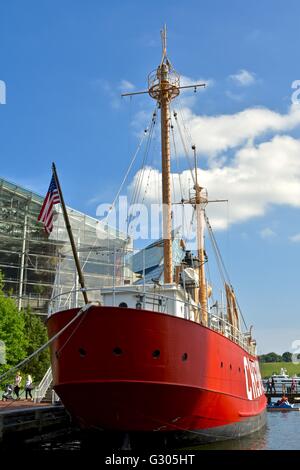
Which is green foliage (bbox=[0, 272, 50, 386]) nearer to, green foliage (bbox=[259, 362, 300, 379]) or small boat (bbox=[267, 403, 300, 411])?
small boat (bbox=[267, 403, 300, 411])

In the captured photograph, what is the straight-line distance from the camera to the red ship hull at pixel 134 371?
13711 millimetres

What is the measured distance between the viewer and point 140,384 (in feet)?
44.7

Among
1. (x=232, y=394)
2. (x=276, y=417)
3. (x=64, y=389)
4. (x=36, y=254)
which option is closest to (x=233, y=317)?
(x=276, y=417)

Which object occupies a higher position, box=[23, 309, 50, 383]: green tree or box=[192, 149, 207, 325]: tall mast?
box=[192, 149, 207, 325]: tall mast

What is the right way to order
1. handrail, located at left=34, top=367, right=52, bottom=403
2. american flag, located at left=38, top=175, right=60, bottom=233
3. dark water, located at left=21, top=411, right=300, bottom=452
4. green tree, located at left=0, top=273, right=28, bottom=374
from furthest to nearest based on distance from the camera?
green tree, located at left=0, top=273, right=28, bottom=374, handrail, located at left=34, top=367, right=52, bottom=403, dark water, located at left=21, top=411, right=300, bottom=452, american flag, located at left=38, top=175, right=60, bottom=233

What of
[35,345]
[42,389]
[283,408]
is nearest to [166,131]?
[42,389]

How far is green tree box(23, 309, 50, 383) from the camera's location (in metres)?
34.4

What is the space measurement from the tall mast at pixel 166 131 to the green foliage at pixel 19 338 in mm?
16805

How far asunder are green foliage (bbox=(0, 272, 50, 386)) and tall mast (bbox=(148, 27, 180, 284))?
55.1 feet

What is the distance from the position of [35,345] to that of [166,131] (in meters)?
20.5

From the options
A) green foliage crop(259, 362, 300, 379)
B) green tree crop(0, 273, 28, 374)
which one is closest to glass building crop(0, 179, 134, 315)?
green tree crop(0, 273, 28, 374)

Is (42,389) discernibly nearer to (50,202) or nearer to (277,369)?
(50,202)
